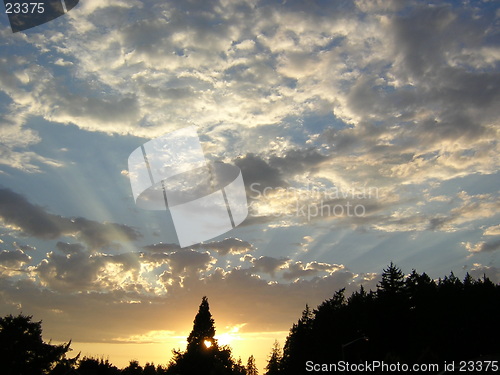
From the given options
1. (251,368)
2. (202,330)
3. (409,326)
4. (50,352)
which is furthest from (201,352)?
(251,368)

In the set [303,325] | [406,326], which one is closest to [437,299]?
[406,326]

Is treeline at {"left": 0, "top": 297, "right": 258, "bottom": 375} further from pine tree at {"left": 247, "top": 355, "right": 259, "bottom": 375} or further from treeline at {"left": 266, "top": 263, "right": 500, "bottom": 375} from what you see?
pine tree at {"left": 247, "top": 355, "right": 259, "bottom": 375}

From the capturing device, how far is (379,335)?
2820 inches

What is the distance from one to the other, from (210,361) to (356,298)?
47.7 metres

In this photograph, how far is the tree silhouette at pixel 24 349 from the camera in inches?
2421

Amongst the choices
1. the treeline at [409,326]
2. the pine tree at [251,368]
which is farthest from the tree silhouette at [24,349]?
the pine tree at [251,368]

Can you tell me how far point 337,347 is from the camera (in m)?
76.2

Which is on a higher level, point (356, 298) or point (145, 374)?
point (356, 298)

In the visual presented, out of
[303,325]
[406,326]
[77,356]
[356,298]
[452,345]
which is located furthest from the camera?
[303,325]

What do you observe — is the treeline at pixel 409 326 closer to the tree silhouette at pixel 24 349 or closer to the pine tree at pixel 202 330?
the pine tree at pixel 202 330

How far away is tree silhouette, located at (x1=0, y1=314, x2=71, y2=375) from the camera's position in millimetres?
61500

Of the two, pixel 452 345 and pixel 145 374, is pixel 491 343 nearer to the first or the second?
pixel 452 345

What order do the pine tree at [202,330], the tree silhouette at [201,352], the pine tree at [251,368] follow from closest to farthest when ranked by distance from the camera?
the tree silhouette at [201,352] → the pine tree at [202,330] → the pine tree at [251,368]

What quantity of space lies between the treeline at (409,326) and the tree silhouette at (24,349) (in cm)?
5304
